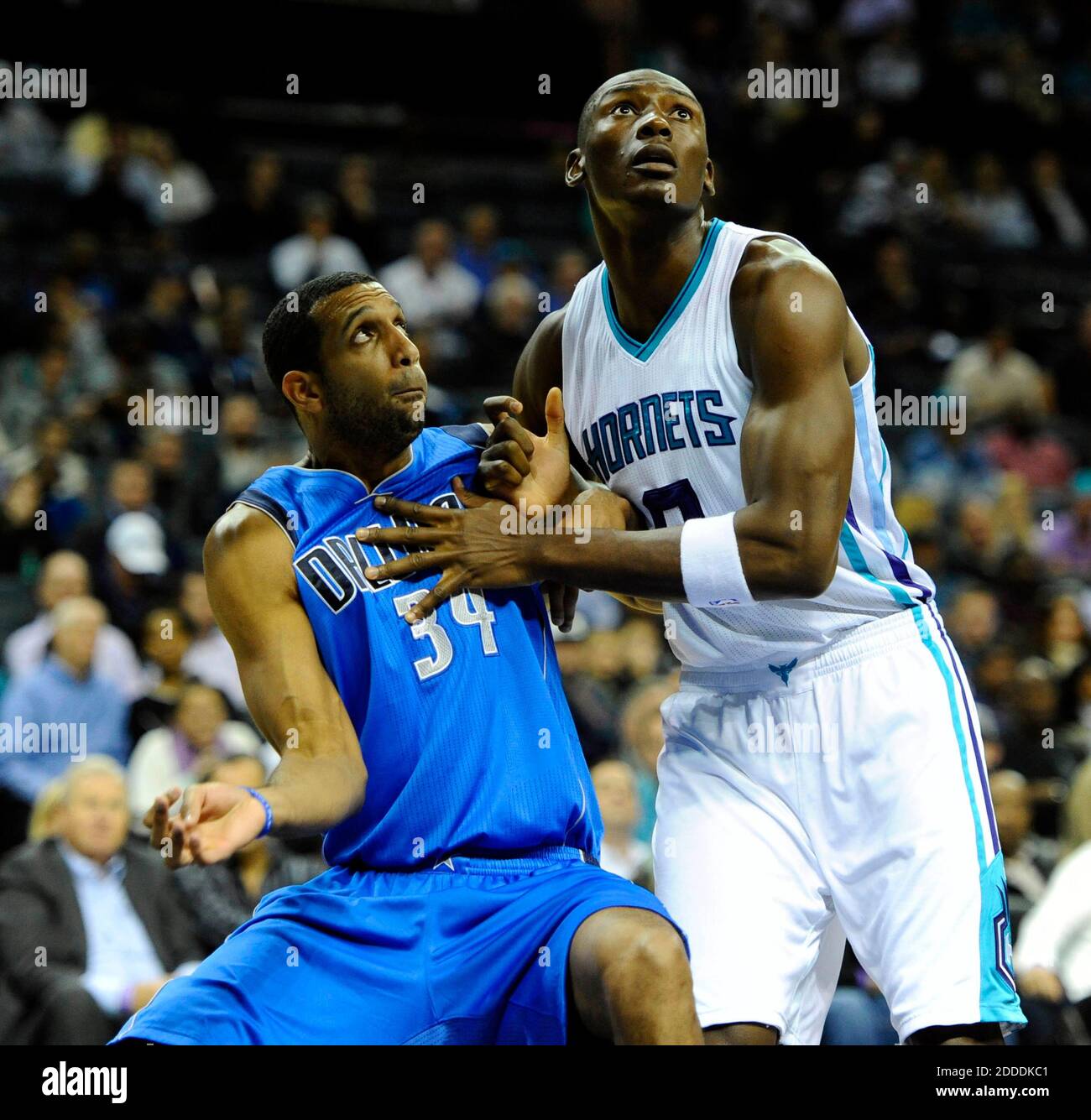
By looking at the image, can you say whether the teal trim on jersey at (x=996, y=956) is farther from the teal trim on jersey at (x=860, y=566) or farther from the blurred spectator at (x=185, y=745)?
the blurred spectator at (x=185, y=745)

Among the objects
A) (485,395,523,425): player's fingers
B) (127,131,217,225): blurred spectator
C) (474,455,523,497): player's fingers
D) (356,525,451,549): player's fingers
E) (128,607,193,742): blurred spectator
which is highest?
(127,131,217,225): blurred spectator

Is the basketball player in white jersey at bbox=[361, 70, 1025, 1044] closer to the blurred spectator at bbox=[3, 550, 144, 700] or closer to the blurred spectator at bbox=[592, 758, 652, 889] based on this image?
the blurred spectator at bbox=[592, 758, 652, 889]

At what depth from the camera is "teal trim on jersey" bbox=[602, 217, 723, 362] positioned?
13.3 ft

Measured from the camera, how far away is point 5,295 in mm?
10305

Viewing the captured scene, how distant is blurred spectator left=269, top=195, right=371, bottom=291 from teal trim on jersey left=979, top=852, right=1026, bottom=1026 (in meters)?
8.19

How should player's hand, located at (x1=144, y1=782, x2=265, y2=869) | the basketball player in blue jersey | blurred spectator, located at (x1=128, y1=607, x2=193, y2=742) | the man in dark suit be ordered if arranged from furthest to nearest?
blurred spectator, located at (x1=128, y1=607, x2=193, y2=742) < the man in dark suit < the basketball player in blue jersey < player's hand, located at (x1=144, y1=782, x2=265, y2=869)

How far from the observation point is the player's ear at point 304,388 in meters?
3.84

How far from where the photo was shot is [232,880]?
663cm

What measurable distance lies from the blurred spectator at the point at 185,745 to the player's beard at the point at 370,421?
3.71m
